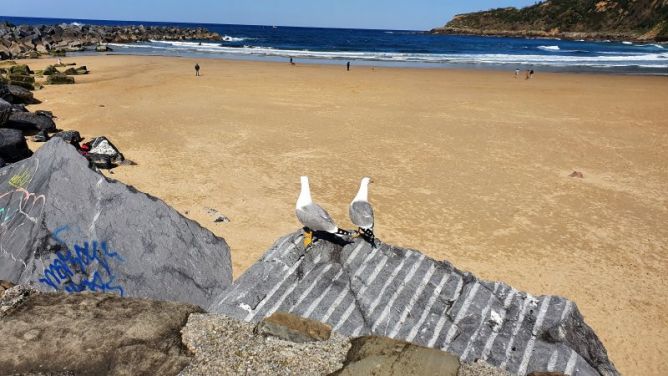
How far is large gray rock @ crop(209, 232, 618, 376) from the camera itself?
5449mm

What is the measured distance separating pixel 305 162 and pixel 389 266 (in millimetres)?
10274

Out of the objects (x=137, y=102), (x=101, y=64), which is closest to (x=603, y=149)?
(x=137, y=102)

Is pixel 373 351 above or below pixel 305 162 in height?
above

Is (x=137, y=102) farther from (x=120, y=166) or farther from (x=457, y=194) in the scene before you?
(x=457, y=194)

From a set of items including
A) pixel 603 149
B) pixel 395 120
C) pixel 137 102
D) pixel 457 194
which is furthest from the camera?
pixel 137 102

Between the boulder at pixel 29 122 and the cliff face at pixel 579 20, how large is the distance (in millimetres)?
136877

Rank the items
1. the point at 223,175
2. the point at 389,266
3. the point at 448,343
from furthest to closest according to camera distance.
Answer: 1. the point at 223,175
2. the point at 389,266
3. the point at 448,343

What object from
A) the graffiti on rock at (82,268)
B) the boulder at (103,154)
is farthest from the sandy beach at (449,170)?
the graffiti on rock at (82,268)

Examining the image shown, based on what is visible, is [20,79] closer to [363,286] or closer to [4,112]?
[4,112]

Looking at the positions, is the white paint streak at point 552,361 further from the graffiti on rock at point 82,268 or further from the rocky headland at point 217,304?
the graffiti on rock at point 82,268

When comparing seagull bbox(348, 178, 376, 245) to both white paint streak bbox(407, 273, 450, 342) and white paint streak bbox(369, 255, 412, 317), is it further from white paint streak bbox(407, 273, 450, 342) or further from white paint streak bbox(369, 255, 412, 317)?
white paint streak bbox(407, 273, 450, 342)

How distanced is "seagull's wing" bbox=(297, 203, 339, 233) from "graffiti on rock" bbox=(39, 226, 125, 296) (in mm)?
3022

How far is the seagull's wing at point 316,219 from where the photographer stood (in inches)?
293

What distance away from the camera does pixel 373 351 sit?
312cm
